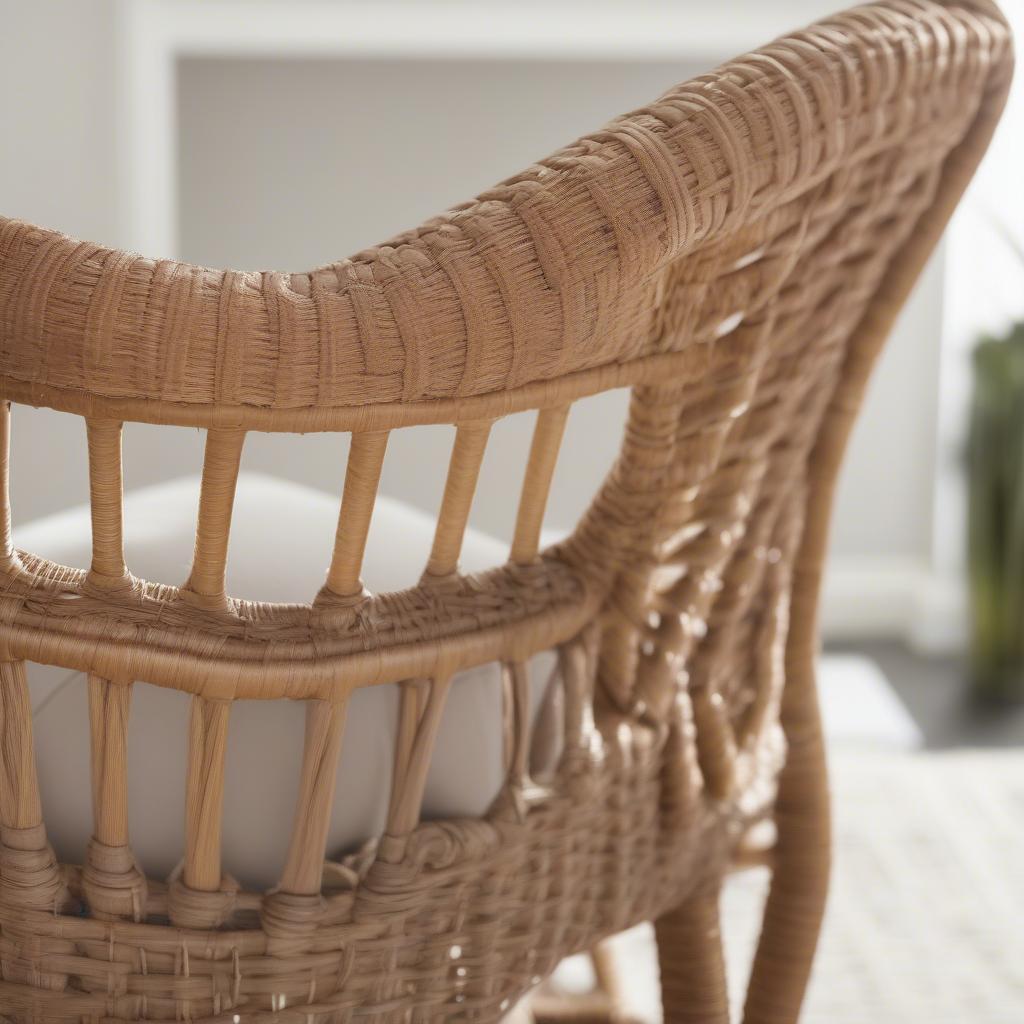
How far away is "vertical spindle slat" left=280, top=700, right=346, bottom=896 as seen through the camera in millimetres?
518

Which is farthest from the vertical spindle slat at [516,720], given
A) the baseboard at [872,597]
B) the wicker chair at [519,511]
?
the baseboard at [872,597]

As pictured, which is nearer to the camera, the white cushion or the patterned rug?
the white cushion

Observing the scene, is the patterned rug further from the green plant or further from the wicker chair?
the wicker chair

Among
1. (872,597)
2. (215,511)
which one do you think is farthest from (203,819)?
(872,597)

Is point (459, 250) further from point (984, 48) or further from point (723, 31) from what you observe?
point (723, 31)

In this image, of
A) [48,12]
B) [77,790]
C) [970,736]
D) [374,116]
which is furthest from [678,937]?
[374,116]

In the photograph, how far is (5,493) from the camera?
0.50 meters

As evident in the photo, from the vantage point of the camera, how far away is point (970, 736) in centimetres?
195

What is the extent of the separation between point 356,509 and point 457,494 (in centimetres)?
5

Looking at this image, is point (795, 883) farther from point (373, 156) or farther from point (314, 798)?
point (373, 156)

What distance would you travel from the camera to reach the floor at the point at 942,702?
1942mm

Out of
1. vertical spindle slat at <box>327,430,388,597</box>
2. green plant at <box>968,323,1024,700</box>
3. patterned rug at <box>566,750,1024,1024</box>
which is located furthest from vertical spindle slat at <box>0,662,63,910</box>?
green plant at <box>968,323,1024,700</box>

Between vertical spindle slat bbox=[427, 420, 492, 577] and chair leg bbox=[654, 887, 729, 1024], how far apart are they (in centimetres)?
32

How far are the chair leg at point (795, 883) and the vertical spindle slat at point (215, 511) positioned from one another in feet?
1.37
